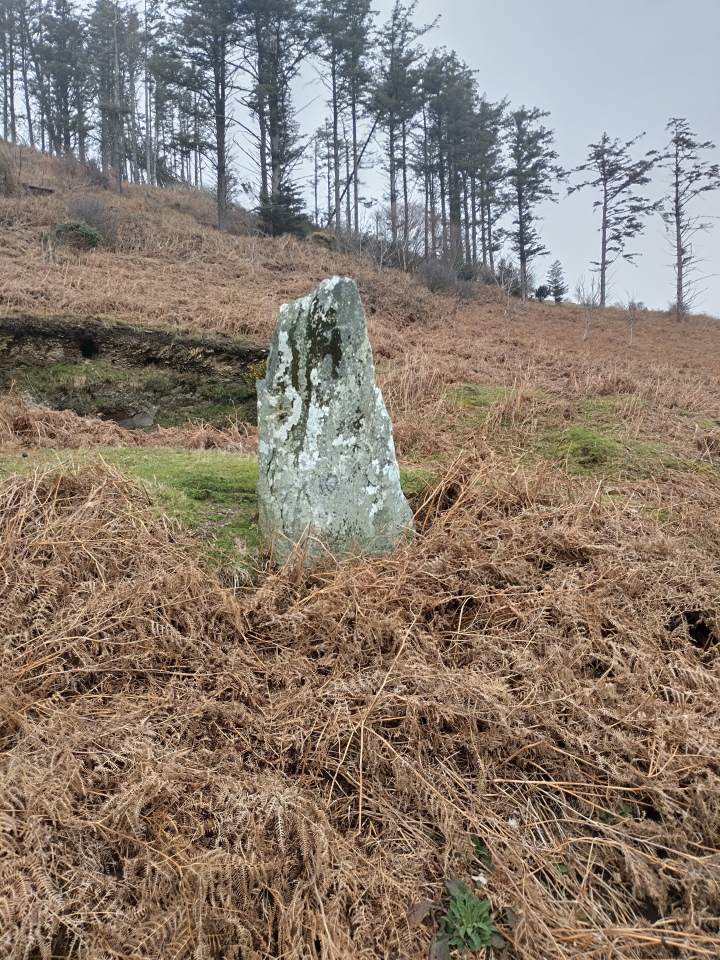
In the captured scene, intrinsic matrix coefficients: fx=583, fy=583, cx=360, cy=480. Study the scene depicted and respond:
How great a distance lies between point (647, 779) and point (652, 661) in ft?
2.31

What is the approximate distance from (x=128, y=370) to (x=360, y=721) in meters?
7.49

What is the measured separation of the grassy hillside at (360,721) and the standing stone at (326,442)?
25 centimetres

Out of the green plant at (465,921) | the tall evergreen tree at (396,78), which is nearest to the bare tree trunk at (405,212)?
the tall evergreen tree at (396,78)

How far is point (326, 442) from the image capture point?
3643 mm

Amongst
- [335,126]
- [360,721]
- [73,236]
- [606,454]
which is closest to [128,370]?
[606,454]

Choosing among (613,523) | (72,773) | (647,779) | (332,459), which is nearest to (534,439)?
(613,523)

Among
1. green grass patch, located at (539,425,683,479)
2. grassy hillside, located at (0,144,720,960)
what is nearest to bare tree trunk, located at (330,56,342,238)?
green grass patch, located at (539,425,683,479)

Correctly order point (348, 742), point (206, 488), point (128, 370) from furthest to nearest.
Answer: point (128, 370), point (206, 488), point (348, 742)

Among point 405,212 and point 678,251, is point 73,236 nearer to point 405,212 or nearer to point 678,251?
point 405,212

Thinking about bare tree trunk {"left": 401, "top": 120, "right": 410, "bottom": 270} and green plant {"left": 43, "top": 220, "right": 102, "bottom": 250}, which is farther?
bare tree trunk {"left": 401, "top": 120, "right": 410, "bottom": 270}

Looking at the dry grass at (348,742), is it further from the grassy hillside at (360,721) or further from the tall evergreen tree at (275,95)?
the tall evergreen tree at (275,95)

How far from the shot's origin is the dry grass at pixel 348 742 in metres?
1.84

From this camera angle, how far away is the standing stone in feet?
11.9

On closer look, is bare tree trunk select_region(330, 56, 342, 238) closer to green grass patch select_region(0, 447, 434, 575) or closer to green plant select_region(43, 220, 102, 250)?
green plant select_region(43, 220, 102, 250)
